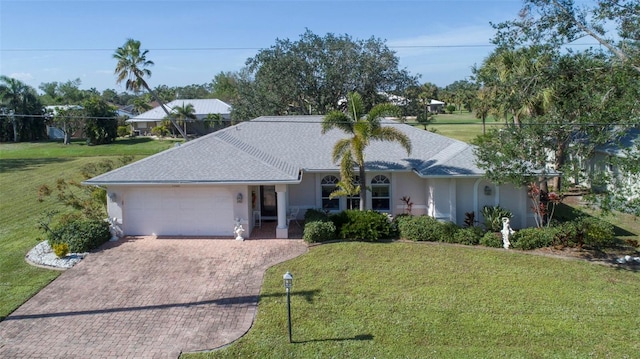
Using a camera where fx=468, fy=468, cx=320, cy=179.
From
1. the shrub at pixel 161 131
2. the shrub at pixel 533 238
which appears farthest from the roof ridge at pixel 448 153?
the shrub at pixel 161 131

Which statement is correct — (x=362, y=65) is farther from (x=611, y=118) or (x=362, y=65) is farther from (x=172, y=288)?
(x=172, y=288)

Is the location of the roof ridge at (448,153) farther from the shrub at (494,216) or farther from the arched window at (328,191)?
the arched window at (328,191)

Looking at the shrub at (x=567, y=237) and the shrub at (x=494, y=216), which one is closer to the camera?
the shrub at (x=567, y=237)

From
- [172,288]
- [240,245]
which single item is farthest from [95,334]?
[240,245]

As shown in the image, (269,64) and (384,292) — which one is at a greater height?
(269,64)

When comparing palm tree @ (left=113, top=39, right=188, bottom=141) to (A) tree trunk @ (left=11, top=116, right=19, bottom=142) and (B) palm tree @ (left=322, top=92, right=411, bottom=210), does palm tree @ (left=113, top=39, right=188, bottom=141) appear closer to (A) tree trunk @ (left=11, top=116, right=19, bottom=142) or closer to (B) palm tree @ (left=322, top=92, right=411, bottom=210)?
(B) palm tree @ (left=322, top=92, right=411, bottom=210)

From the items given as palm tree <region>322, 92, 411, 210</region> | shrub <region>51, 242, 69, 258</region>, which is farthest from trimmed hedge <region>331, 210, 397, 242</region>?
shrub <region>51, 242, 69, 258</region>
